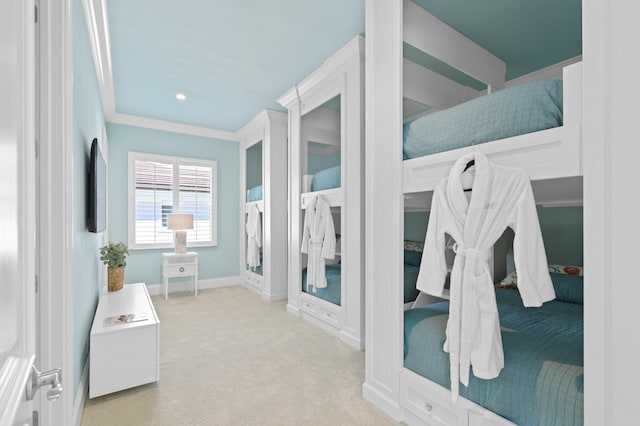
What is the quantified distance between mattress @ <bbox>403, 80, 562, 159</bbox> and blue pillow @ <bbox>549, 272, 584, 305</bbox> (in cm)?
194

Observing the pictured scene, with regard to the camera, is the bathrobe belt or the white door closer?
the white door

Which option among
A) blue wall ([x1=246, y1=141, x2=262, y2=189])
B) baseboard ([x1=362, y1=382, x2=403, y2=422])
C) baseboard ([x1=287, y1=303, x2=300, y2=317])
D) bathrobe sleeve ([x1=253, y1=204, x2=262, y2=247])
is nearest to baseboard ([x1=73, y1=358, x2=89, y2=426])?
baseboard ([x1=362, y1=382, x2=403, y2=422])

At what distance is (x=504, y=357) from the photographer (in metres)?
1.50

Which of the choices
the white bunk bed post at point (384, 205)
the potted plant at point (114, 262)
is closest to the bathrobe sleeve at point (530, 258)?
the white bunk bed post at point (384, 205)

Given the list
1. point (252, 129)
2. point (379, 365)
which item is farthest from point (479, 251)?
point (252, 129)

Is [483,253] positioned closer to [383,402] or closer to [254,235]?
[383,402]

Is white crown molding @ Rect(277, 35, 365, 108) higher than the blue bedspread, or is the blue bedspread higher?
white crown molding @ Rect(277, 35, 365, 108)

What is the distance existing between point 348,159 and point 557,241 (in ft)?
7.41

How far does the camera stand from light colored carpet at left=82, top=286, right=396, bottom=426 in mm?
1905

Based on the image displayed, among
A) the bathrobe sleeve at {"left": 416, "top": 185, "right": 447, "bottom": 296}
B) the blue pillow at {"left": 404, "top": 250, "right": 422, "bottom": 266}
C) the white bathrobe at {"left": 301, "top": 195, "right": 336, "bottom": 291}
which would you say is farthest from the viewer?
the blue pillow at {"left": 404, "top": 250, "right": 422, "bottom": 266}

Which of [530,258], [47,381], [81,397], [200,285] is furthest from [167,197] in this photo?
[530,258]

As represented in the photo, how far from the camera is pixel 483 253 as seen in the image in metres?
1.46

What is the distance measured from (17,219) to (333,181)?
2882 millimetres

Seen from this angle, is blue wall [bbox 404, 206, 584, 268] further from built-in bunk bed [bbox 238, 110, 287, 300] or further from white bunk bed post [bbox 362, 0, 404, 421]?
built-in bunk bed [bbox 238, 110, 287, 300]
